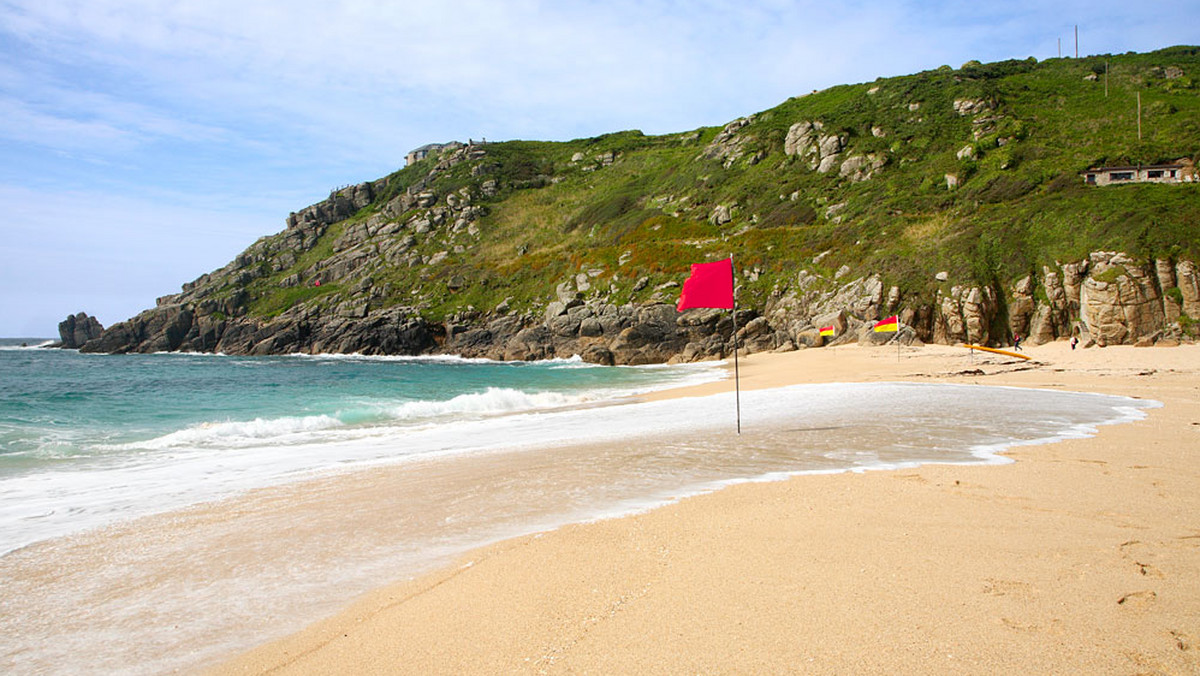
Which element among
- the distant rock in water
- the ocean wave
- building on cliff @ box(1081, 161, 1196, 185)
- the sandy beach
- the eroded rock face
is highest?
building on cliff @ box(1081, 161, 1196, 185)

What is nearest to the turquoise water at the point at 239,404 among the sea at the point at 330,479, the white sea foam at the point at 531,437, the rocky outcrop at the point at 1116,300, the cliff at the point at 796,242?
the sea at the point at 330,479

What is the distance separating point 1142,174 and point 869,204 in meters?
17.2

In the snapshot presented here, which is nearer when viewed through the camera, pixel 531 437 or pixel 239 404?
pixel 531 437

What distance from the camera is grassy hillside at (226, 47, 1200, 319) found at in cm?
3566

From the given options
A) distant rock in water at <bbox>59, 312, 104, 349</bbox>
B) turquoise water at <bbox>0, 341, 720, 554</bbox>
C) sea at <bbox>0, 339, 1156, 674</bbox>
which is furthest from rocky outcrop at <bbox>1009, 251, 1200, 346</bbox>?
distant rock in water at <bbox>59, 312, 104, 349</bbox>

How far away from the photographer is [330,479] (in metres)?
9.47

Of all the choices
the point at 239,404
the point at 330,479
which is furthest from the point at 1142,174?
the point at 239,404

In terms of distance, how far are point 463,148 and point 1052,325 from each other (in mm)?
100406

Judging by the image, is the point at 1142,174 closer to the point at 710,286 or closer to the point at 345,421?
the point at 710,286

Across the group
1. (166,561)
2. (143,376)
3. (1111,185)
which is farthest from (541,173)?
(166,561)

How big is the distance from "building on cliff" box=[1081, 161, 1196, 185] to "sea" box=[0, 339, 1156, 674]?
31.4 metres

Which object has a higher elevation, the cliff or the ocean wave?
the cliff

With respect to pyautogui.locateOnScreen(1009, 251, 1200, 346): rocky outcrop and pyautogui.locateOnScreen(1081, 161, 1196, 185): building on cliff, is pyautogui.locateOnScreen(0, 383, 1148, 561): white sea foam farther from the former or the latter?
pyautogui.locateOnScreen(1081, 161, 1196, 185): building on cliff

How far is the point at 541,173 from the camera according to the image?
105 m
